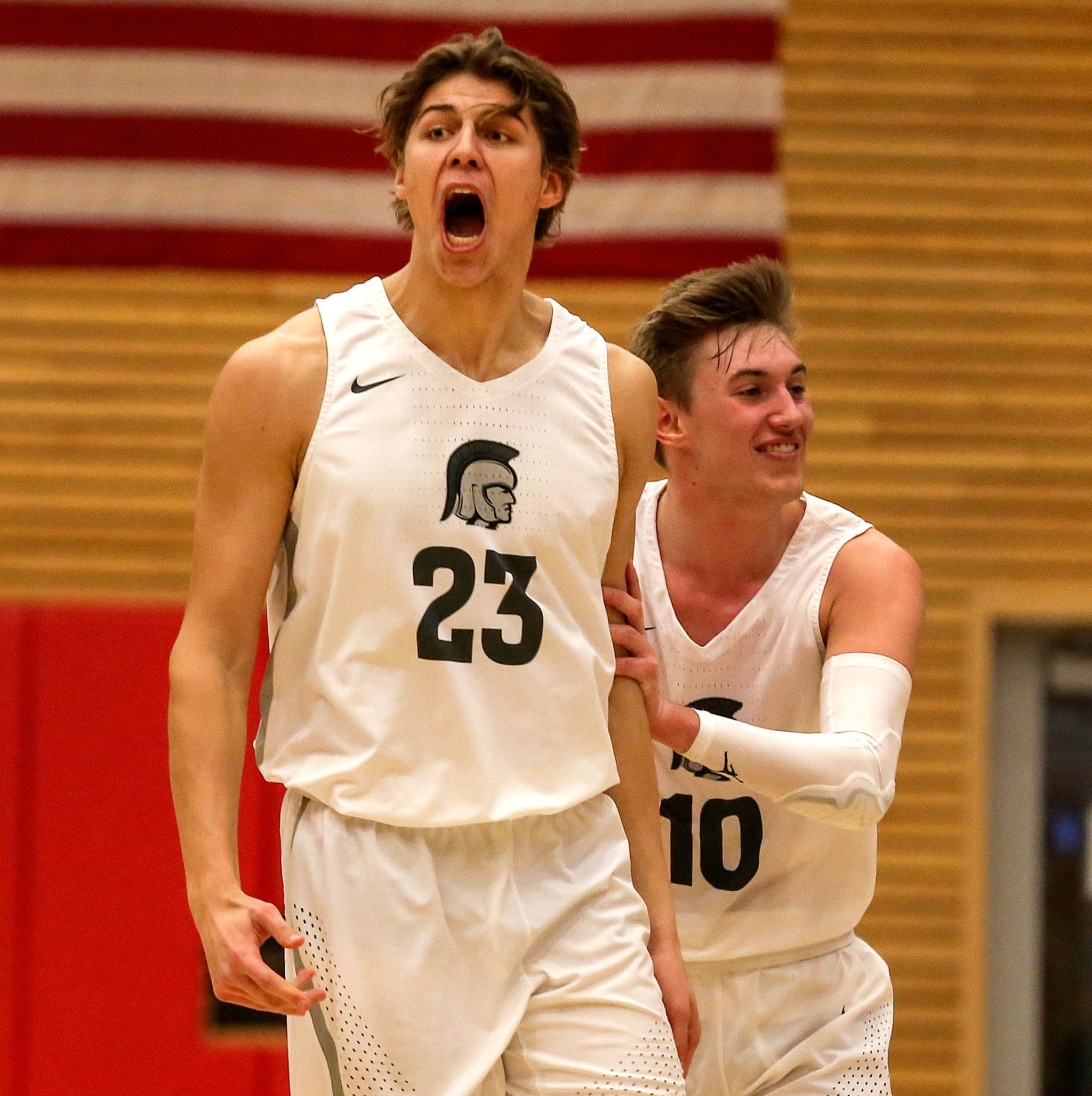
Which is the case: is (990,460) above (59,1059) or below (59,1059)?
above

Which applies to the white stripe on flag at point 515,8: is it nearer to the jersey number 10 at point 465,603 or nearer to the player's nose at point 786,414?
the player's nose at point 786,414

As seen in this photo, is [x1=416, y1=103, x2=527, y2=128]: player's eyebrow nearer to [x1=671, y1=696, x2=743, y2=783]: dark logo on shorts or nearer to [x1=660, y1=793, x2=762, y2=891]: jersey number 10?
[x1=671, y1=696, x2=743, y2=783]: dark logo on shorts

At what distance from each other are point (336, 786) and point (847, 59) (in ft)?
14.9

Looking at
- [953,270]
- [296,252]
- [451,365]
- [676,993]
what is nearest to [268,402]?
[451,365]

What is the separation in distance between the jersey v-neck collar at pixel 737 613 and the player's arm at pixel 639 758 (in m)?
0.52

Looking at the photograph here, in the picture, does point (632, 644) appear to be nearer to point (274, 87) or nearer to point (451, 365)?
point (451, 365)

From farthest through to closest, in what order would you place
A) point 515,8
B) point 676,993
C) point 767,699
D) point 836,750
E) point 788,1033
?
point 515,8 < point 767,699 < point 788,1033 < point 836,750 < point 676,993

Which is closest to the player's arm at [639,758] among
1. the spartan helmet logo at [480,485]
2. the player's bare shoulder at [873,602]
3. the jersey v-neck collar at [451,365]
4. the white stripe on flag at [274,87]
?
the jersey v-neck collar at [451,365]

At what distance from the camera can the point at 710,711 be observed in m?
3.17

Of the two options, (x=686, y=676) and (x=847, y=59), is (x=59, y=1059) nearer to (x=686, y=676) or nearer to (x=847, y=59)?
(x=686, y=676)

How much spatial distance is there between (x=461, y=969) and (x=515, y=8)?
4.44m

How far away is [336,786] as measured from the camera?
232 cm

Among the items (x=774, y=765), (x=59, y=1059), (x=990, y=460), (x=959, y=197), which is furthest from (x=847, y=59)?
(x=59, y=1059)

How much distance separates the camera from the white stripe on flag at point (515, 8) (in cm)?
595
